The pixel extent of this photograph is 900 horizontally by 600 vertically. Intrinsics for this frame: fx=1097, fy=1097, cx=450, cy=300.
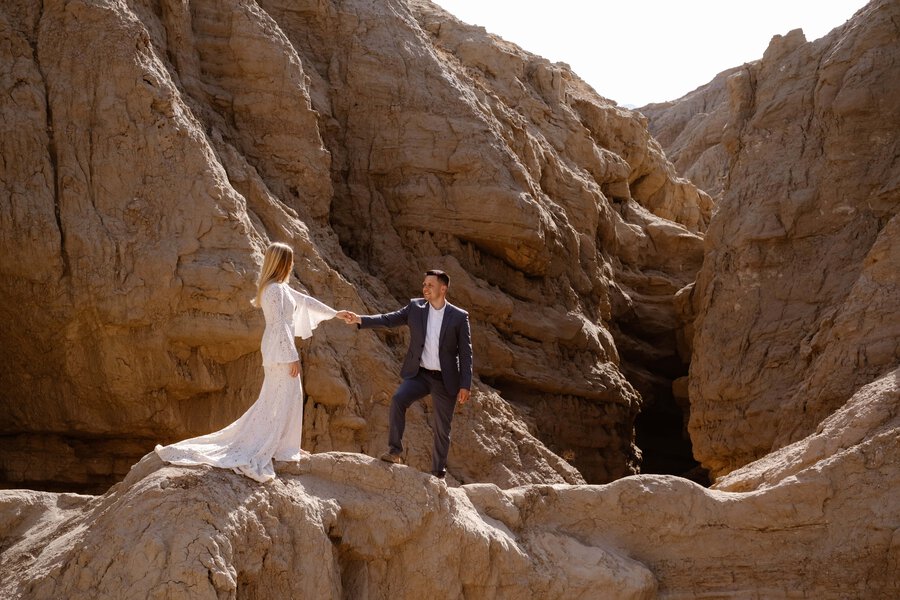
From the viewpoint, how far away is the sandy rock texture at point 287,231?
12055 millimetres

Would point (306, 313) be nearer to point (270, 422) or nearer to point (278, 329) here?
point (278, 329)

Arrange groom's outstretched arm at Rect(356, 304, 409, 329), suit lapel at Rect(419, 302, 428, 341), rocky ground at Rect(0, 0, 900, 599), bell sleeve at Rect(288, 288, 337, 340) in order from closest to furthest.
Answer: rocky ground at Rect(0, 0, 900, 599)
bell sleeve at Rect(288, 288, 337, 340)
suit lapel at Rect(419, 302, 428, 341)
groom's outstretched arm at Rect(356, 304, 409, 329)

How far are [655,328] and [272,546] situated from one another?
14025 millimetres

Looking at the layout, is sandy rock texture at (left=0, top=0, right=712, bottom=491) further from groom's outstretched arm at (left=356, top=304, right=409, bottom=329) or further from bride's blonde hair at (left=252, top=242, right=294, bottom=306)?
bride's blonde hair at (left=252, top=242, right=294, bottom=306)

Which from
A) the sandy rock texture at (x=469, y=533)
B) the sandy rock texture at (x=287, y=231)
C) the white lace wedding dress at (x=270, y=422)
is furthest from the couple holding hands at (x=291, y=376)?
the sandy rock texture at (x=287, y=231)

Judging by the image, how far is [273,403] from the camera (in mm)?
8102

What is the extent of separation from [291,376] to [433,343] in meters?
1.24

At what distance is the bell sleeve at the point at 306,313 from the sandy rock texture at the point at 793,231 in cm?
660

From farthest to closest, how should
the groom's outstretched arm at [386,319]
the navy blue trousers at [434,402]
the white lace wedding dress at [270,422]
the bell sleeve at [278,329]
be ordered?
the groom's outstretched arm at [386,319]
the navy blue trousers at [434,402]
the bell sleeve at [278,329]
the white lace wedding dress at [270,422]

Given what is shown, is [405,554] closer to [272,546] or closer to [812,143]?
[272,546]

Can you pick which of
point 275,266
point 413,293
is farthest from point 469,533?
point 413,293

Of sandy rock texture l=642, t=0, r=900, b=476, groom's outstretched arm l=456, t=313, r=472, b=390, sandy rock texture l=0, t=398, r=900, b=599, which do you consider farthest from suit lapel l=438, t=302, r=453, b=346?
sandy rock texture l=642, t=0, r=900, b=476

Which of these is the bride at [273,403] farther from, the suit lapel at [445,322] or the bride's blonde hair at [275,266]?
the suit lapel at [445,322]

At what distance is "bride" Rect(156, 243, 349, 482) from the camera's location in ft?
25.9
